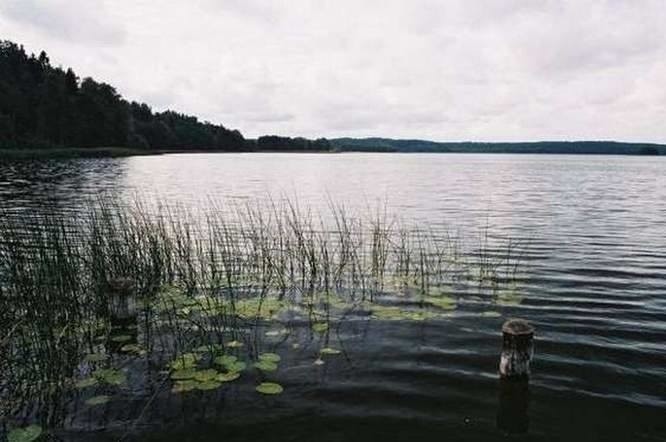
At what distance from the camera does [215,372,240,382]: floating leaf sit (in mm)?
7594

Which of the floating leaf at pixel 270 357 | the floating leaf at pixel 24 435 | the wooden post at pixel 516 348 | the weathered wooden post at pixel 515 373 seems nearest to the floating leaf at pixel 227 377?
the floating leaf at pixel 270 357

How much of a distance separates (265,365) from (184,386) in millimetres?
1275

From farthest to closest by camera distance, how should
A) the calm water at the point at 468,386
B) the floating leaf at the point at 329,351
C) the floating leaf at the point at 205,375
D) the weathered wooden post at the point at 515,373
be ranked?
the floating leaf at the point at 329,351, the floating leaf at the point at 205,375, the weathered wooden post at the point at 515,373, the calm water at the point at 468,386

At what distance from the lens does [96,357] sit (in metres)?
8.51

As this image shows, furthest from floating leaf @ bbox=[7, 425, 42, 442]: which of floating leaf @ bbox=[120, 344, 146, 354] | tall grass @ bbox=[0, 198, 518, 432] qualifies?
floating leaf @ bbox=[120, 344, 146, 354]

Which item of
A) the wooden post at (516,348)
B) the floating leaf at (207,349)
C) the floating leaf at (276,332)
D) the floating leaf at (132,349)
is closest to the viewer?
the wooden post at (516,348)

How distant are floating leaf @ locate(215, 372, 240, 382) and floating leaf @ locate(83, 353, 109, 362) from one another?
84.0 inches

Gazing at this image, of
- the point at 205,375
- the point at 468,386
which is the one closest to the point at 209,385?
the point at 205,375

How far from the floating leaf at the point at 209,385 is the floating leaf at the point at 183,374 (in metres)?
0.29

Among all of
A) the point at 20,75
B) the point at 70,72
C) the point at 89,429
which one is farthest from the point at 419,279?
the point at 20,75

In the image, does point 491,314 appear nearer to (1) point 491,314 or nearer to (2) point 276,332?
(1) point 491,314

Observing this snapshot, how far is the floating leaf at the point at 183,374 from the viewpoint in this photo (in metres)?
7.67

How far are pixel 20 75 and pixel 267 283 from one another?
520 ft

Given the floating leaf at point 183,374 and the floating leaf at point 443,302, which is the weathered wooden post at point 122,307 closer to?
the floating leaf at point 183,374
